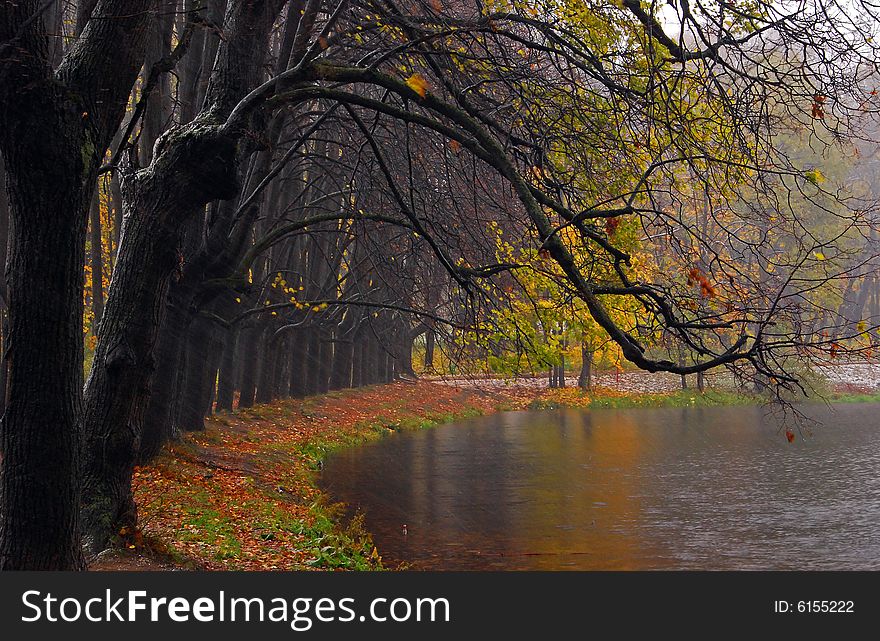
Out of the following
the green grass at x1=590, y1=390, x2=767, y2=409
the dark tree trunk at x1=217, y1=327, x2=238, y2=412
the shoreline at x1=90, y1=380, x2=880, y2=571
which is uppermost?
the dark tree trunk at x1=217, y1=327, x2=238, y2=412

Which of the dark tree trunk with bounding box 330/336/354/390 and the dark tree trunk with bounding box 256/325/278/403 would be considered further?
the dark tree trunk with bounding box 330/336/354/390

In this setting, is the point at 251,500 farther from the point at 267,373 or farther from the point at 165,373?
the point at 267,373

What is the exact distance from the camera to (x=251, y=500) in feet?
41.4

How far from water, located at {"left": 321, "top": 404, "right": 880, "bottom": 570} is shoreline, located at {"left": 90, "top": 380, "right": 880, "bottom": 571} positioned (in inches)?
31.8

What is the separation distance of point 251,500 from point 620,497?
713 cm

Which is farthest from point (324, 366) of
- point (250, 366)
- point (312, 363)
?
point (250, 366)

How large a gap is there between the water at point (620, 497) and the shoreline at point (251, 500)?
807mm

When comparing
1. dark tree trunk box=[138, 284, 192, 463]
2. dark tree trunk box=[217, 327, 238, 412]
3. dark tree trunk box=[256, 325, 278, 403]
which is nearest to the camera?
dark tree trunk box=[138, 284, 192, 463]

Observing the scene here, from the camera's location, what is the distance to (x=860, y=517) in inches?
557

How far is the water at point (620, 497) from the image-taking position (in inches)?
464

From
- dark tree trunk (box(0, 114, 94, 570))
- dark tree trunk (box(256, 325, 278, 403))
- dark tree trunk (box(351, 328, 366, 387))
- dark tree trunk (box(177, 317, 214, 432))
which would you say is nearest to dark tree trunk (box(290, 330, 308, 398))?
dark tree trunk (box(256, 325, 278, 403))

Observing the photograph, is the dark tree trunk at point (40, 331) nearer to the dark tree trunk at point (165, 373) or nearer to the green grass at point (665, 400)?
the dark tree trunk at point (165, 373)

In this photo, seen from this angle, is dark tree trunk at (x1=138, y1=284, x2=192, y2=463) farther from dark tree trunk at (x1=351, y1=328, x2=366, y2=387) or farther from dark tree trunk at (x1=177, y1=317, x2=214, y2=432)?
dark tree trunk at (x1=351, y1=328, x2=366, y2=387)

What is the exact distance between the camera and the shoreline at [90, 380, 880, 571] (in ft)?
29.6
